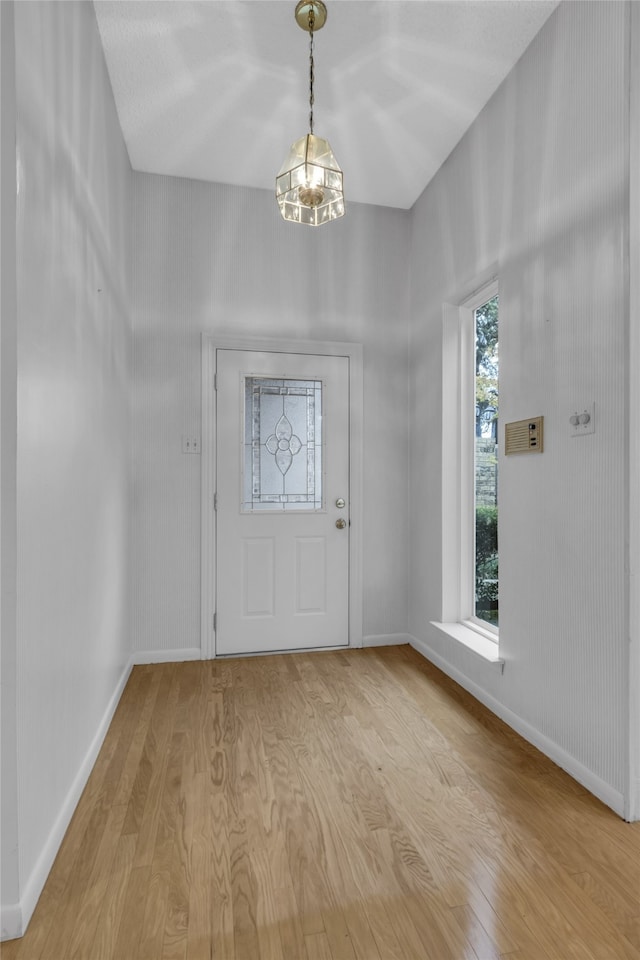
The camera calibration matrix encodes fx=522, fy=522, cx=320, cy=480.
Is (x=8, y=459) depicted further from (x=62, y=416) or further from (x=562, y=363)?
(x=562, y=363)

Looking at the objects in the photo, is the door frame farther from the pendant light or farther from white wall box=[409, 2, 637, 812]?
the pendant light

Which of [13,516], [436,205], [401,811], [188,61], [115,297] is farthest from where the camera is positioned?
[436,205]

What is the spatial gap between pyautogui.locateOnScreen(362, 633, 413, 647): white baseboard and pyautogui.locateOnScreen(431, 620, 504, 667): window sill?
0.45m

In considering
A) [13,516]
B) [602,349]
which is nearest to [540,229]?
[602,349]

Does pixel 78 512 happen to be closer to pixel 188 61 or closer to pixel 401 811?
pixel 401 811

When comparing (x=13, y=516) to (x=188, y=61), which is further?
(x=188, y=61)

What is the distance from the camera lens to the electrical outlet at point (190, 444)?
3203 mm

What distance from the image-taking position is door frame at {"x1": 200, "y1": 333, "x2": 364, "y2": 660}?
10.5 ft

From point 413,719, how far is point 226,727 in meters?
0.85

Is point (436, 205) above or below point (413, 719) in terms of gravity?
above

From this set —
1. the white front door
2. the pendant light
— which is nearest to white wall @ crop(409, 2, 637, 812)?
the pendant light

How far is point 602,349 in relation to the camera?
1806 millimetres

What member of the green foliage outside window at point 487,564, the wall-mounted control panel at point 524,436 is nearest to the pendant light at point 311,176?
the wall-mounted control panel at point 524,436

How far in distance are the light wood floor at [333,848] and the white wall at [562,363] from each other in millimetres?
285
